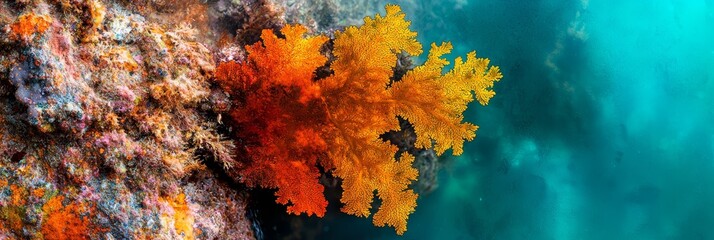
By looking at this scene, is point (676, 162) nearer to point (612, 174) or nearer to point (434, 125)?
point (612, 174)

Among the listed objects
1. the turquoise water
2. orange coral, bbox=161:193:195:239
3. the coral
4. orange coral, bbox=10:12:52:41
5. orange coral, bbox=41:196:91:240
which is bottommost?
orange coral, bbox=41:196:91:240

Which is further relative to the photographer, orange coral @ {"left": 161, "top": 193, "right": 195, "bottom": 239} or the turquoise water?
the turquoise water

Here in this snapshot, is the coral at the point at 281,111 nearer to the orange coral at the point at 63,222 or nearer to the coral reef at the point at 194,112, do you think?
the coral reef at the point at 194,112

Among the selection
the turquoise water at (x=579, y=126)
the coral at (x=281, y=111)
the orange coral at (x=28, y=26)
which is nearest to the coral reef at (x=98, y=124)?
the orange coral at (x=28, y=26)

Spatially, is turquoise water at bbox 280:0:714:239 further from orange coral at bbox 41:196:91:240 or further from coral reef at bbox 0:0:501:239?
orange coral at bbox 41:196:91:240

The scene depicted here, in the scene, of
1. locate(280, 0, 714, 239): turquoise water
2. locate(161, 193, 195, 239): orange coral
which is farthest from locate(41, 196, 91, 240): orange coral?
locate(280, 0, 714, 239): turquoise water

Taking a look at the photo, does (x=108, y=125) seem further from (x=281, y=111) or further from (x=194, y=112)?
(x=281, y=111)
